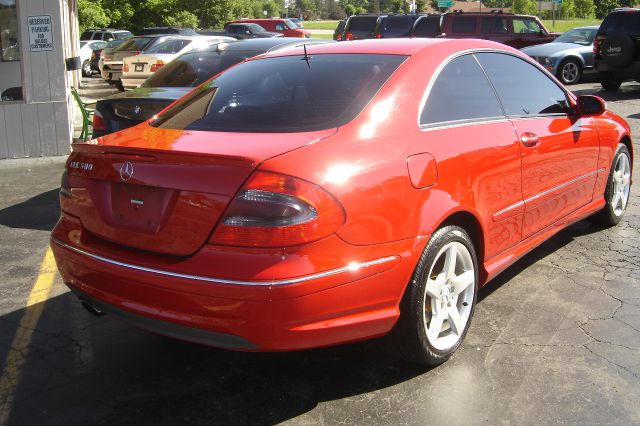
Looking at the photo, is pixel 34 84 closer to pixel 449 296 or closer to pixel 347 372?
pixel 347 372

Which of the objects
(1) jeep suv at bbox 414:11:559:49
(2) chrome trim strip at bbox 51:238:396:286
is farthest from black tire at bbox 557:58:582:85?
(2) chrome trim strip at bbox 51:238:396:286

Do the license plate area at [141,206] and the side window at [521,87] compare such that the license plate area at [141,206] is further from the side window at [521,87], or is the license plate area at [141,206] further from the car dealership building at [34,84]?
the car dealership building at [34,84]

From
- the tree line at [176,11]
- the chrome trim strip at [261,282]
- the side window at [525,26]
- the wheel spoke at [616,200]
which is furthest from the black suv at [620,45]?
the tree line at [176,11]

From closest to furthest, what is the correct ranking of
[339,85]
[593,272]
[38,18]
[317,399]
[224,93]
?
[317,399]
[339,85]
[224,93]
[593,272]
[38,18]

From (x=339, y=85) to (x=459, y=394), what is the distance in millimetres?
1664

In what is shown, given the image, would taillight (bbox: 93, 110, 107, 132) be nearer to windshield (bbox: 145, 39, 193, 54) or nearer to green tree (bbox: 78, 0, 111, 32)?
windshield (bbox: 145, 39, 193, 54)

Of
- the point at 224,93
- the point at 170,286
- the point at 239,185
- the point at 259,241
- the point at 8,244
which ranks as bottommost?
the point at 8,244

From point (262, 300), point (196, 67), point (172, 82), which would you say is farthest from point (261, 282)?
point (196, 67)

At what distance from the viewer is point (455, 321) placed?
359 centimetres

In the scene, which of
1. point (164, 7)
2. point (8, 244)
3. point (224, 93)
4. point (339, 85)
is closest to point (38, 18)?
point (8, 244)

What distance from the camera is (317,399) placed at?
325cm

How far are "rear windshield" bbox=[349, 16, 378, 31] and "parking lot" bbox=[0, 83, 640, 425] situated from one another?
21559mm

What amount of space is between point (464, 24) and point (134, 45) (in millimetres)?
9969

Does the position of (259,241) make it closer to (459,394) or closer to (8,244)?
(459,394)
